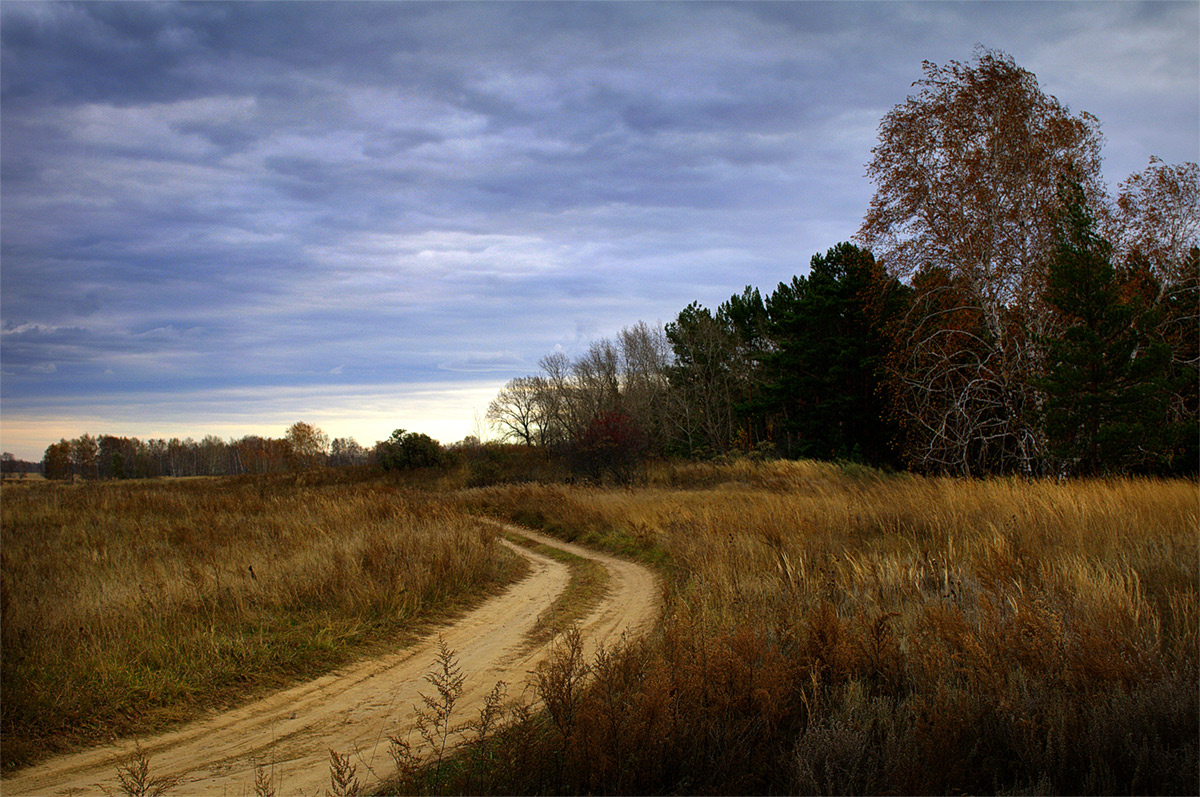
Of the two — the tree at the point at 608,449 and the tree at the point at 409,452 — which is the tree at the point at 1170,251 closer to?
the tree at the point at 608,449

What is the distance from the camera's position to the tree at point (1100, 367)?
14.1 meters

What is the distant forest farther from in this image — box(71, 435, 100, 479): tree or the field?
box(71, 435, 100, 479): tree

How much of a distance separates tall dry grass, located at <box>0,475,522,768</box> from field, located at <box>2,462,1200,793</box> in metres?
0.04

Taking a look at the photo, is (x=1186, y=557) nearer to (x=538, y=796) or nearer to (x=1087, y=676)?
(x=1087, y=676)

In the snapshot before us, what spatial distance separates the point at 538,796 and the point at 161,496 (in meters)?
21.3

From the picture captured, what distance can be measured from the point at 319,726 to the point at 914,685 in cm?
451

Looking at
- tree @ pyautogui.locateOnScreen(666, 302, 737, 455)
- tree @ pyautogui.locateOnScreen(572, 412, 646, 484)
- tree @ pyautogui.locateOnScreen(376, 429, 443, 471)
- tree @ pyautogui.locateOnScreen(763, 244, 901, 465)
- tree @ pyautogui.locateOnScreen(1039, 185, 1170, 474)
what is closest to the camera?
tree @ pyautogui.locateOnScreen(1039, 185, 1170, 474)

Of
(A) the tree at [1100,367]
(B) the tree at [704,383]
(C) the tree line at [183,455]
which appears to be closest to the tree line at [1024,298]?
(A) the tree at [1100,367]

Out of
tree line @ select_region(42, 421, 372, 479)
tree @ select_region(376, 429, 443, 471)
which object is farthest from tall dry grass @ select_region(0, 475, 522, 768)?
tree line @ select_region(42, 421, 372, 479)

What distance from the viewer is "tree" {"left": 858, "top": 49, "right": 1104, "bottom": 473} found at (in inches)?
731

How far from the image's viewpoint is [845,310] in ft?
105

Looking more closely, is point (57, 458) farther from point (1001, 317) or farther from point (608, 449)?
point (1001, 317)

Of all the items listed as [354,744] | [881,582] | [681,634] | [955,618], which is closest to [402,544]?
[354,744]

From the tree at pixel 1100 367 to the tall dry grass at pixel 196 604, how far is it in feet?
43.3
